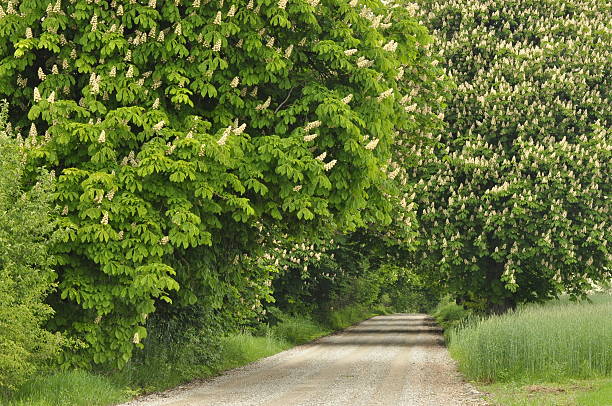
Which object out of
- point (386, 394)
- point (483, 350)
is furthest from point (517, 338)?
point (386, 394)

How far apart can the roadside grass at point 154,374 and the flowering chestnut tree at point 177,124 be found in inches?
30.8

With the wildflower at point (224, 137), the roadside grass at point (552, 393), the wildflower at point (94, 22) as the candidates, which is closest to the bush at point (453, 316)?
the roadside grass at point (552, 393)

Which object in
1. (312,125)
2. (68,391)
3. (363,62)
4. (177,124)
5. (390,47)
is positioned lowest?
(68,391)

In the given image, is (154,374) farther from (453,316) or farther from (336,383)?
(453,316)

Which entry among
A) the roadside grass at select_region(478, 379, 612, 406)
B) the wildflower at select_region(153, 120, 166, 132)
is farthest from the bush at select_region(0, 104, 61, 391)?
the roadside grass at select_region(478, 379, 612, 406)

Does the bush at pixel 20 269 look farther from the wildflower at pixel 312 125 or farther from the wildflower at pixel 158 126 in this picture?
the wildflower at pixel 312 125

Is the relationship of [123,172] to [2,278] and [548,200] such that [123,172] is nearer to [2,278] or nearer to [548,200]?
[2,278]

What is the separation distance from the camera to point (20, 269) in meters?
13.9

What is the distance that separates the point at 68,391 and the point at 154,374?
391 cm

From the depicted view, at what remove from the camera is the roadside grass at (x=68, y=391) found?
→ 1434 centimetres

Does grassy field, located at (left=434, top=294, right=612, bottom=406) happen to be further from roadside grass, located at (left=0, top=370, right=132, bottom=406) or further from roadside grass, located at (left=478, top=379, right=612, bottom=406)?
roadside grass, located at (left=0, top=370, right=132, bottom=406)

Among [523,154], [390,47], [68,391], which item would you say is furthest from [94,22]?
[523,154]

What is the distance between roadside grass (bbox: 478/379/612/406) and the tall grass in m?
0.79

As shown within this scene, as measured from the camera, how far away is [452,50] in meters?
30.8
